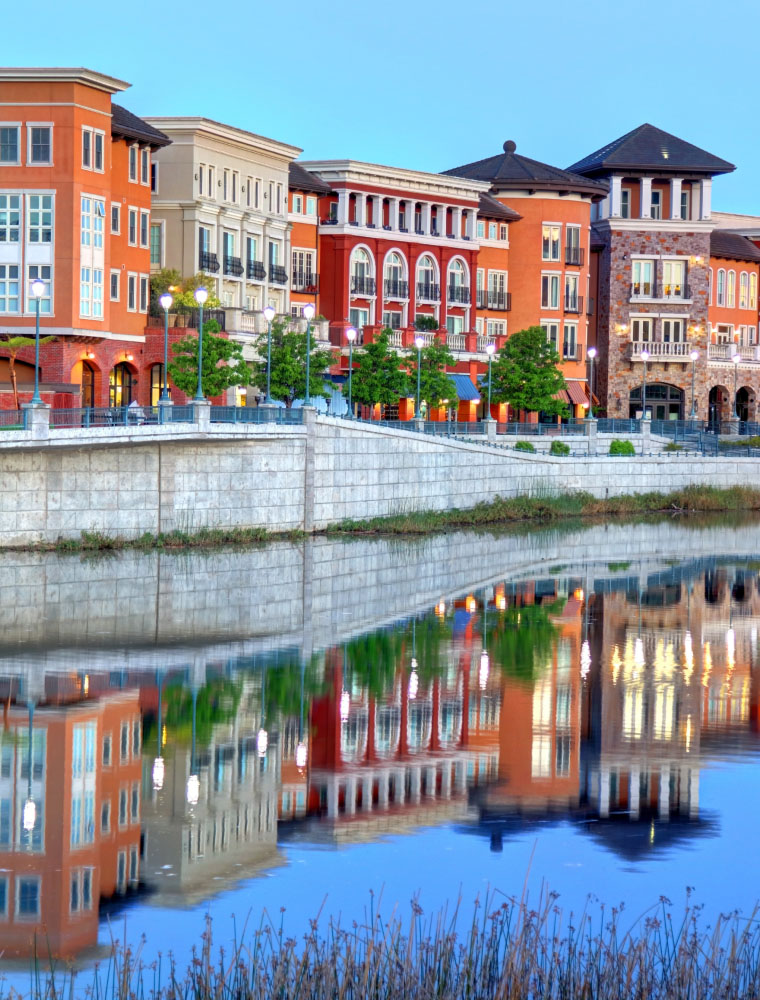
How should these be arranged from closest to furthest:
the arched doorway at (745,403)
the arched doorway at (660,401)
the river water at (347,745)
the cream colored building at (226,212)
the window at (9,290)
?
1. the river water at (347,745)
2. the window at (9,290)
3. the cream colored building at (226,212)
4. the arched doorway at (660,401)
5. the arched doorway at (745,403)

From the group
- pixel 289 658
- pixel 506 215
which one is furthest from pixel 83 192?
pixel 506 215

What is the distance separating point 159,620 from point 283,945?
23.1 meters

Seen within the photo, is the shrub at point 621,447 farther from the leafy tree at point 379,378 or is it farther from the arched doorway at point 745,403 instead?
the arched doorway at point 745,403

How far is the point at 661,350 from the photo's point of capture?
101 m

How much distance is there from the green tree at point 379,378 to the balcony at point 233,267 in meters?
6.12

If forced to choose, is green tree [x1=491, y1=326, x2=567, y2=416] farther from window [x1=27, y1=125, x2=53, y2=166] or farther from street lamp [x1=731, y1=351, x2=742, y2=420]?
window [x1=27, y1=125, x2=53, y2=166]

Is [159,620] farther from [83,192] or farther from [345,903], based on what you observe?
[83,192]

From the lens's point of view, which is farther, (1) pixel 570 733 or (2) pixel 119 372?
(2) pixel 119 372

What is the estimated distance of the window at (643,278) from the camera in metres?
102

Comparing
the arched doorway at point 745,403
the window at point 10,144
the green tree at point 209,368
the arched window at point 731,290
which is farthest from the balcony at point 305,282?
the arched doorway at point 745,403

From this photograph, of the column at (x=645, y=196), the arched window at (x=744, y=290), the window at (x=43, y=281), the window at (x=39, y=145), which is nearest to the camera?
the window at (x=39, y=145)

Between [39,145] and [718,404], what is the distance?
5675 centimetres

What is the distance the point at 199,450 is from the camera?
54.6 m

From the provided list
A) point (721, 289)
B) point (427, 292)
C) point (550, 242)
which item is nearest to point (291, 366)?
point (427, 292)
